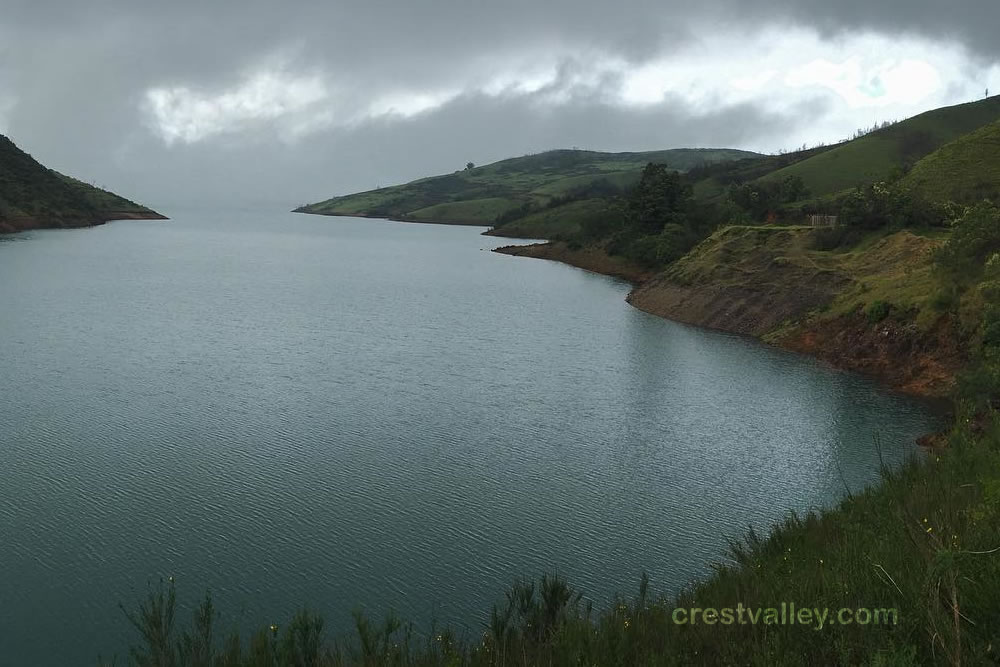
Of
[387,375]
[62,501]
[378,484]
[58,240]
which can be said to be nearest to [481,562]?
[378,484]

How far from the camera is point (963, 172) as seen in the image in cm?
6719

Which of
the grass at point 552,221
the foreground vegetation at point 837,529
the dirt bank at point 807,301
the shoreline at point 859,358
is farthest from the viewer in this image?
the grass at point 552,221

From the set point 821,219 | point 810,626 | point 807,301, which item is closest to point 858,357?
point 807,301

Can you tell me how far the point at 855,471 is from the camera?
87.2 feet

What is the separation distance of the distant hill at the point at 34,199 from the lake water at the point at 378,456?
355ft

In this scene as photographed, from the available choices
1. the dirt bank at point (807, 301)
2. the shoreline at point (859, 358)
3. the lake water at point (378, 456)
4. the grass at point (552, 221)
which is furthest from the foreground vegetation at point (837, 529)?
the grass at point (552, 221)

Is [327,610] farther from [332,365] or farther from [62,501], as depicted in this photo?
[332,365]

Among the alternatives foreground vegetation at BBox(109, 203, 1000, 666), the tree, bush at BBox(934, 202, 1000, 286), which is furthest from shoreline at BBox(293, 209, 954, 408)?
the tree

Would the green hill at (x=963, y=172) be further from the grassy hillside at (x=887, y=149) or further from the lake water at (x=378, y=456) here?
the grassy hillside at (x=887, y=149)

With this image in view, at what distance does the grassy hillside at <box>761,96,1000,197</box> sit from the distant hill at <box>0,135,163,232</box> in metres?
135

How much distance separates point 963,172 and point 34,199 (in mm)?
162218

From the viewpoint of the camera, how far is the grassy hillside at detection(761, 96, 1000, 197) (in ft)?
411

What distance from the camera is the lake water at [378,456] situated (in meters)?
17.8

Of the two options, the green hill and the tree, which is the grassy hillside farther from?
the green hill
